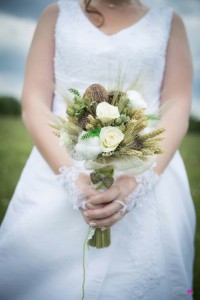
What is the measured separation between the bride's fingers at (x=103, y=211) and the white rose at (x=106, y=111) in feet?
1.82

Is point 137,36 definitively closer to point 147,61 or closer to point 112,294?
point 147,61

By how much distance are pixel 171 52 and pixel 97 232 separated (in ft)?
4.19

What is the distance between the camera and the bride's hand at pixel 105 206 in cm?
182

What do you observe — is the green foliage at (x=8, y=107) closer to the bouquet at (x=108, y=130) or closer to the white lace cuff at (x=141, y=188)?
the white lace cuff at (x=141, y=188)

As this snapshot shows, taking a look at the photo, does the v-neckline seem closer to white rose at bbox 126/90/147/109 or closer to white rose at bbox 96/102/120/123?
white rose at bbox 126/90/147/109

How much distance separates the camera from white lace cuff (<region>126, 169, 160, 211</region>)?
1.92 m

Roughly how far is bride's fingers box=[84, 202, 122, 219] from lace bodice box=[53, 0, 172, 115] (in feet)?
2.51

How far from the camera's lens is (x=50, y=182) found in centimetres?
222

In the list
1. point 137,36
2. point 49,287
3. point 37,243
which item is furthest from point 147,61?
point 49,287

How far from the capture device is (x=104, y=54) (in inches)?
88.7

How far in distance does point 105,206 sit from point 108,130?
20.8 inches

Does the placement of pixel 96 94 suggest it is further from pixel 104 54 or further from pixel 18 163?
pixel 18 163

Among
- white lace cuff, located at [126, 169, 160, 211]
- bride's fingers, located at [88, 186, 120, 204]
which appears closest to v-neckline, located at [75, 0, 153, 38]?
white lace cuff, located at [126, 169, 160, 211]

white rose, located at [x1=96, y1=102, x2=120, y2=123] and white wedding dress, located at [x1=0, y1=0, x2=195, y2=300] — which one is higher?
white rose, located at [x1=96, y1=102, x2=120, y2=123]
